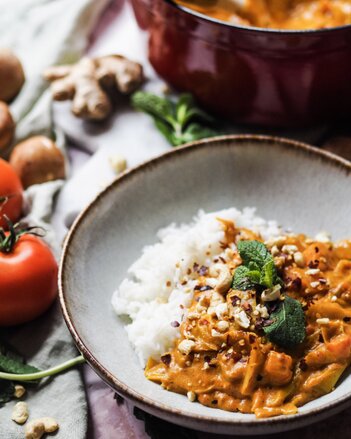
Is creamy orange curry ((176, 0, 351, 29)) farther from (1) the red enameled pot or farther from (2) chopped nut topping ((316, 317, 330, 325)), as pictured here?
(2) chopped nut topping ((316, 317, 330, 325))

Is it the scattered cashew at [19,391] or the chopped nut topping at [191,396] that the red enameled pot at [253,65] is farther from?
the scattered cashew at [19,391]

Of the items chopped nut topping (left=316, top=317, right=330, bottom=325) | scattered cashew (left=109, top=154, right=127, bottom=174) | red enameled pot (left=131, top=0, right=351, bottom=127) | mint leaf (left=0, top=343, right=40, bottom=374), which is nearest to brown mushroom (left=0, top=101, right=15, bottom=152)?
scattered cashew (left=109, top=154, right=127, bottom=174)

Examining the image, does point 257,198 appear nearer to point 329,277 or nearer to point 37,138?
point 329,277

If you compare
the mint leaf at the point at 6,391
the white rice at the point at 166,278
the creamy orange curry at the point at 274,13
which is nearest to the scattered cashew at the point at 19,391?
the mint leaf at the point at 6,391

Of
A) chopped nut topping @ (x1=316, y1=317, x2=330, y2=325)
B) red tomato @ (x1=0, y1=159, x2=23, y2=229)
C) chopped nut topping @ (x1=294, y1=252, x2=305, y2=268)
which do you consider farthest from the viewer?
red tomato @ (x1=0, y1=159, x2=23, y2=229)

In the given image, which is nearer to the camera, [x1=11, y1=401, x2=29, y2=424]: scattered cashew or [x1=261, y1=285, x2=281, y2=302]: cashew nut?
[x1=261, y1=285, x2=281, y2=302]: cashew nut

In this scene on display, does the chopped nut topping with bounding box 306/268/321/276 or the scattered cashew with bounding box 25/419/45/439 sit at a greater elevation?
the chopped nut topping with bounding box 306/268/321/276
